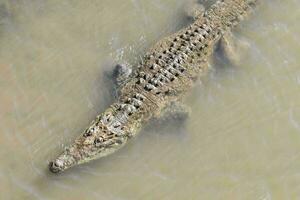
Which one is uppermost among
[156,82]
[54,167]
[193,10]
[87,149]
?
[193,10]

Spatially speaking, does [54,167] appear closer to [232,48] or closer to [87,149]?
[87,149]

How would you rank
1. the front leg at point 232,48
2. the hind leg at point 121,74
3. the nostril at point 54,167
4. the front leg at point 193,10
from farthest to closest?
the front leg at point 193,10 < the front leg at point 232,48 < the hind leg at point 121,74 < the nostril at point 54,167

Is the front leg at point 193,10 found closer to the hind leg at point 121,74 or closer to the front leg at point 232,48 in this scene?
the front leg at point 232,48

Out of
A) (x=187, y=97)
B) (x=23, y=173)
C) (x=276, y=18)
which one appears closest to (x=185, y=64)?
(x=187, y=97)

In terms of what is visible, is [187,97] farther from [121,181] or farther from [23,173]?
[23,173]

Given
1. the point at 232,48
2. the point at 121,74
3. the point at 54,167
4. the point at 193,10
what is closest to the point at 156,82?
the point at 121,74

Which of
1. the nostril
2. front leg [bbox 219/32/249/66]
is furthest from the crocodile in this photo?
front leg [bbox 219/32/249/66]

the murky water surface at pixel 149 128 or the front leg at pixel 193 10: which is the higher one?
the front leg at pixel 193 10

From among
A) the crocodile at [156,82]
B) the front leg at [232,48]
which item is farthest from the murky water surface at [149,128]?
the crocodile at [156,82]
